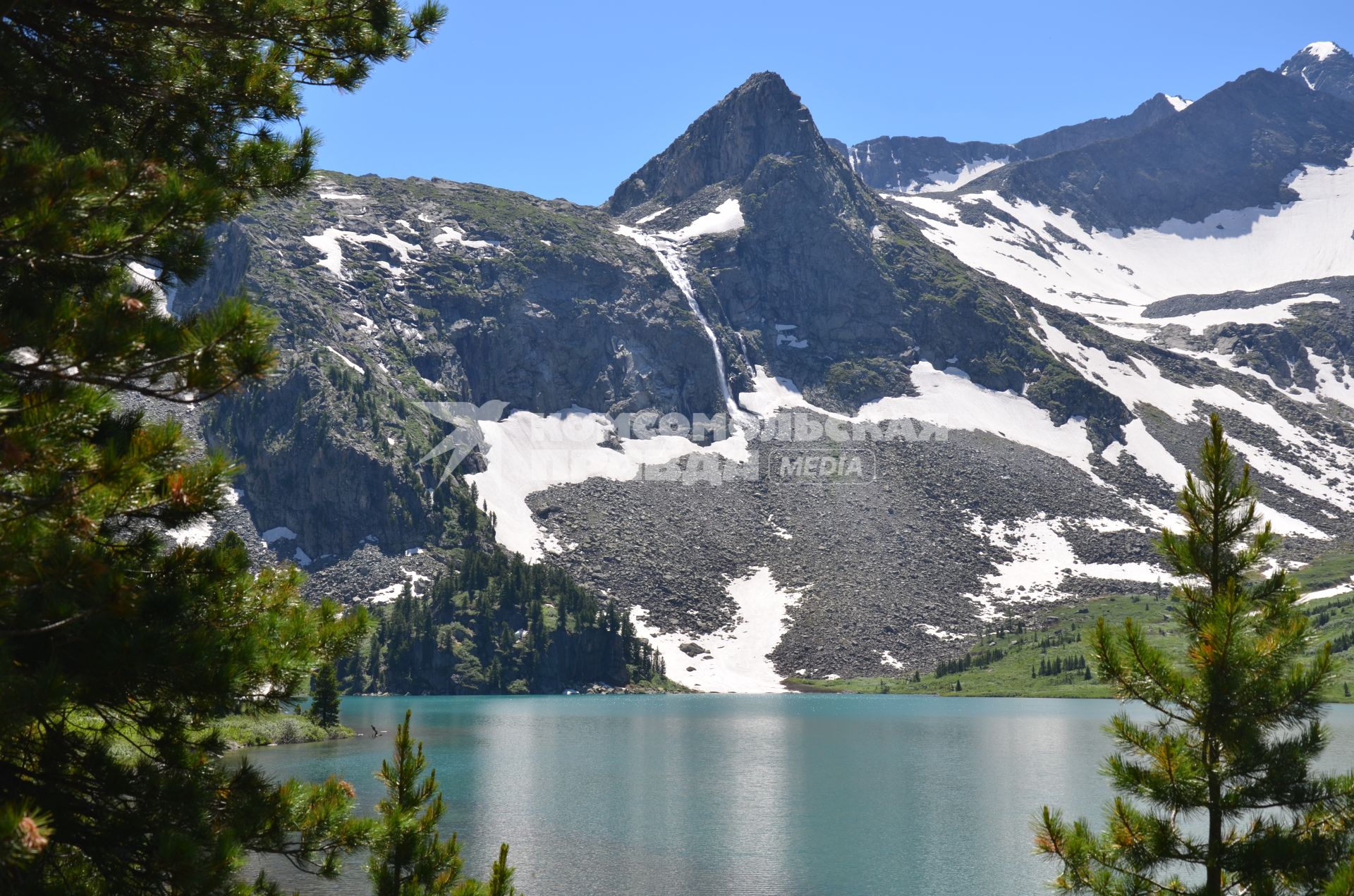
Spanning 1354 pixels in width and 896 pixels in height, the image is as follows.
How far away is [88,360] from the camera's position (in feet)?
21.7

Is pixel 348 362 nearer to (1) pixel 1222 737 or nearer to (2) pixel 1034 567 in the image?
(2) pixel 1034 567

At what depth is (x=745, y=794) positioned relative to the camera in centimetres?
5416

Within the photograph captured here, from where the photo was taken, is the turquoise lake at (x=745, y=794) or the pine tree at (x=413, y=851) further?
the turquoise lake at (x=745, y=794)

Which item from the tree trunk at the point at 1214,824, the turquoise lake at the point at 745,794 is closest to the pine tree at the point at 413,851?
the tree trunk at the point at 1214,824

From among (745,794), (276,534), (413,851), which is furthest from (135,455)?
(276,534)

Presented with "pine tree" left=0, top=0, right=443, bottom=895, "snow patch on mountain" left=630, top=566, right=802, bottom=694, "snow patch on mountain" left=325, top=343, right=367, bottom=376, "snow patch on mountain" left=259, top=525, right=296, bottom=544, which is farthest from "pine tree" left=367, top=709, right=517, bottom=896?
"snow patch on mountain" left=325, top=343, right=367, bottom=376

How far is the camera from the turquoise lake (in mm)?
37281

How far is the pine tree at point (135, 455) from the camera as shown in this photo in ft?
21.1

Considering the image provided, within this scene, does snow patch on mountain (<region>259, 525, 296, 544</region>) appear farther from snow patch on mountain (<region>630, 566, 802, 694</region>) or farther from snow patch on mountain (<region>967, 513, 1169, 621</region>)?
snow patch on mountain (<region>967, 513, 1169, 621</region>)

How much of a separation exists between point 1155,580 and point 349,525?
5417 inches

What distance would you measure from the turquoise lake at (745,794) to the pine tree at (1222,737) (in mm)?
21511

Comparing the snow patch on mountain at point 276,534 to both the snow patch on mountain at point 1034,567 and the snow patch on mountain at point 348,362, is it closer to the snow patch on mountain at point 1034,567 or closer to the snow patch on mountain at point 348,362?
the snow patch on mountain at point 348,362

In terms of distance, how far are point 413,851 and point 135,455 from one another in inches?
339

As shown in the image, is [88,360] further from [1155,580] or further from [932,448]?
[932,448]
